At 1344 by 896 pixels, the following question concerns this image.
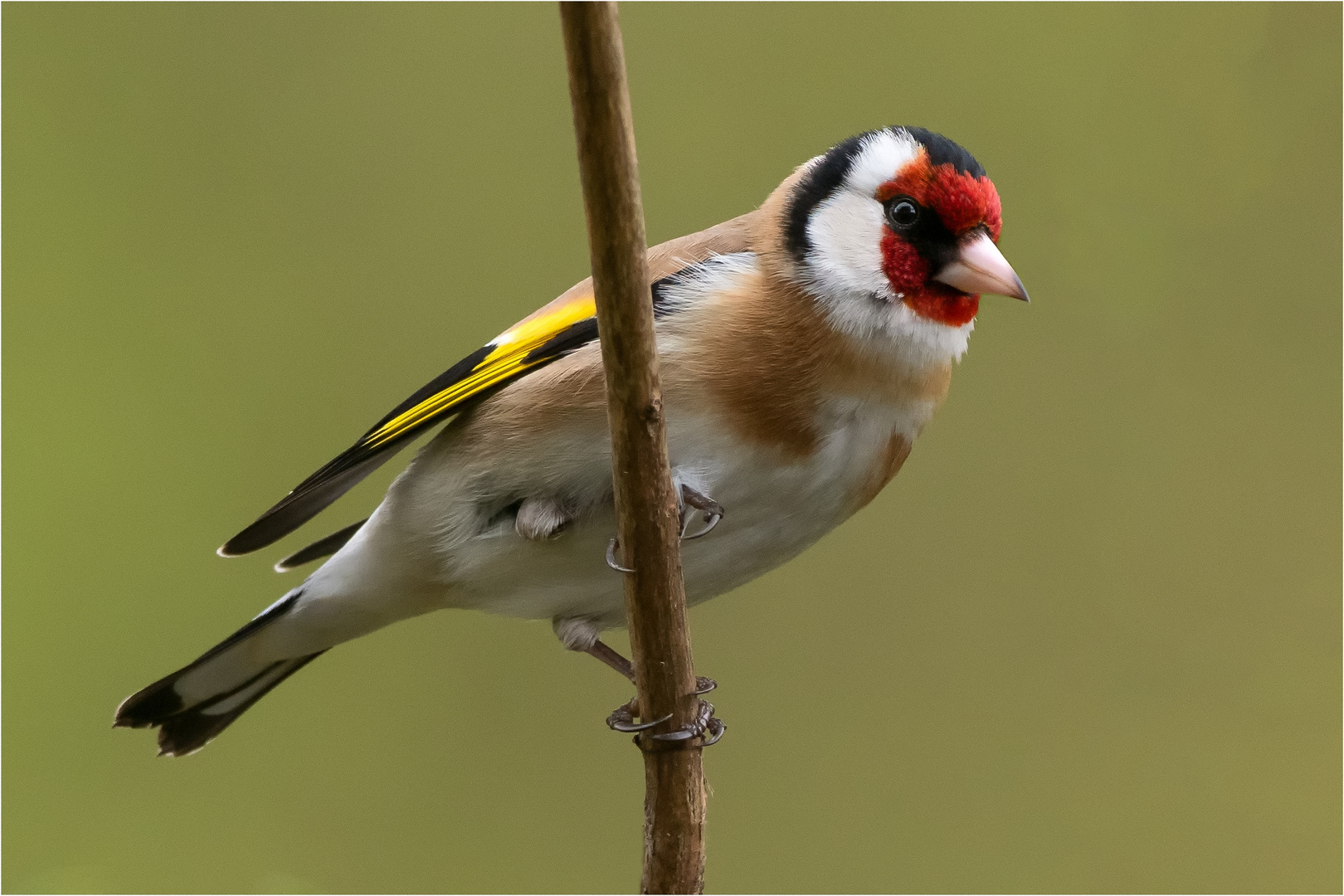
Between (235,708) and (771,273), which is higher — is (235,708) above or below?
below

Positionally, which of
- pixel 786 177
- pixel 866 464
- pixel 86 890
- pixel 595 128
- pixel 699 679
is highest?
pixel 786 177

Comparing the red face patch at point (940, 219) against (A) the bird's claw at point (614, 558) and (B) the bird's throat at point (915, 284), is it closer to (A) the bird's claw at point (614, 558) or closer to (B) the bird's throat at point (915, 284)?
(B) the bird's throat at point (915, 284)

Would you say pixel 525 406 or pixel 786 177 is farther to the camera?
pixel 786 177

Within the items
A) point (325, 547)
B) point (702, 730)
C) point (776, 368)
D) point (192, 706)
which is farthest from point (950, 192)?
point (192, 706)

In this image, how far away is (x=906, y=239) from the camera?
5.94ft

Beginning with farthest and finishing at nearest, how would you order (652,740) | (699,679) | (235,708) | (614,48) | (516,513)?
(235,708)
(516,513)
(699,679)
(652,740)
(614,48)

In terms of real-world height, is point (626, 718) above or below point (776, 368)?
below

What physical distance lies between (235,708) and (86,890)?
44 cm

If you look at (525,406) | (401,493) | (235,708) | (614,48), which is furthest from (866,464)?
(235,708)

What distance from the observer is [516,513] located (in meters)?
1.87

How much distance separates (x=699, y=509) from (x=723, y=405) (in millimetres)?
142

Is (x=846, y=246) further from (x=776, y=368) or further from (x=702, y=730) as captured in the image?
(x=702, y=730)

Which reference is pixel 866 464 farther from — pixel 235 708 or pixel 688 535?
pixel 235 708

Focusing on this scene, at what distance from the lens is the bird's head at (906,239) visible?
69.6 inches
